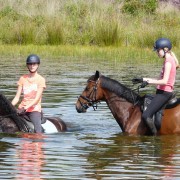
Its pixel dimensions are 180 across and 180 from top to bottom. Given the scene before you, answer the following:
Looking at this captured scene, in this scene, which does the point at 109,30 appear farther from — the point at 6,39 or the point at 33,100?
the point at 33,100

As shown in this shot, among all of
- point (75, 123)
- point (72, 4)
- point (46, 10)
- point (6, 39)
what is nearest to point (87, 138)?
point (75, 123)

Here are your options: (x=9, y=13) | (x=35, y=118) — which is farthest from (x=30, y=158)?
(x=9, y=13)

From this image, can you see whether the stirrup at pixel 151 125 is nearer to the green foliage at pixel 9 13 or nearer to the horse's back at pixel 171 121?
the horse's back at pixel 171 121

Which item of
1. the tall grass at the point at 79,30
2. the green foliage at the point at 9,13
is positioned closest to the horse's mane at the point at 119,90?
the tall grass at the point at 79,30

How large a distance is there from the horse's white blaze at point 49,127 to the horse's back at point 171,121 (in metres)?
1.94

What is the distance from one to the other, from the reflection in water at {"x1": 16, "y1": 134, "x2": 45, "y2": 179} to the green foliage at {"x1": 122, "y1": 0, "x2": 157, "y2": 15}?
32435 mm

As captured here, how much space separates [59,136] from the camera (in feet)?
46.9

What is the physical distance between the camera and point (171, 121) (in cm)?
1421

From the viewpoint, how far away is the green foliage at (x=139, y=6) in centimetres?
4594

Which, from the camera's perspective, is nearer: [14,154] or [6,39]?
[14,154]

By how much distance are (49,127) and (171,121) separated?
216 cm

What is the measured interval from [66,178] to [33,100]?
12.8 feet

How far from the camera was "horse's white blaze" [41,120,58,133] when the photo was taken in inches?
574

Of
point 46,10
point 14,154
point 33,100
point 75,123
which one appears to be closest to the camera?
point 14,154
